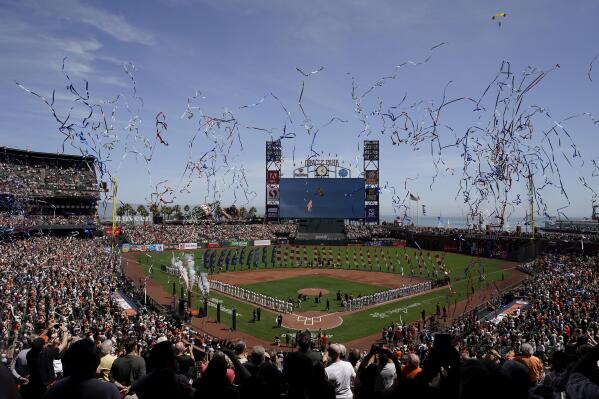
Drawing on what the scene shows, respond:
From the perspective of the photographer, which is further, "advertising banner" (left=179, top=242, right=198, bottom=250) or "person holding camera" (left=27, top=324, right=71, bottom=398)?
"advertising banner" (left=179, top=242, right=198, bottom=250)

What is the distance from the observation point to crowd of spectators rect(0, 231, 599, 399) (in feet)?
13.7

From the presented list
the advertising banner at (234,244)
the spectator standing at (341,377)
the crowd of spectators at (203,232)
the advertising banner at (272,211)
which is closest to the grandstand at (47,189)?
the crowd of spectators at (203,232)

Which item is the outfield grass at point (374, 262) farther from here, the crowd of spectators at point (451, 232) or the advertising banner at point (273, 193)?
the advertising banner at point (273, 193)

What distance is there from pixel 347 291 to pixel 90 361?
127 feet

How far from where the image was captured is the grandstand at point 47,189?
63.3m

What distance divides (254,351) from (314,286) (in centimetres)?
3784

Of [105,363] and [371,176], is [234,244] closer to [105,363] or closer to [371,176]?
[371,176]

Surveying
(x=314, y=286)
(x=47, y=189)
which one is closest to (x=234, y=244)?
(x=47, y=189)

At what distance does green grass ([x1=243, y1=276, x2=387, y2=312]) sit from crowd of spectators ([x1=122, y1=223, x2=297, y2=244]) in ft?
115

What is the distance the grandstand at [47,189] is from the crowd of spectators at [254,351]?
60.1 ft

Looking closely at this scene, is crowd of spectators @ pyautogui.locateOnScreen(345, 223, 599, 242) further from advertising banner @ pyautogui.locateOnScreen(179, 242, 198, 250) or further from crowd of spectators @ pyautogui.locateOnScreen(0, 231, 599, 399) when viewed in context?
advertising banner @ pyautogui.locateOnScreen(179, 242, 198, 250)

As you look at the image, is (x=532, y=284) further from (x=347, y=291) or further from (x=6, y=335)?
(x=6, y=335)

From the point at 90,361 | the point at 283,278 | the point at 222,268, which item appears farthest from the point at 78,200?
the point at 90,361

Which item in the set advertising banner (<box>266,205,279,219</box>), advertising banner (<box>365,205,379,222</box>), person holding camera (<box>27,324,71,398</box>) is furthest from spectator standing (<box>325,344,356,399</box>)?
advertising banner (<box>266,205,279,219</box>)
